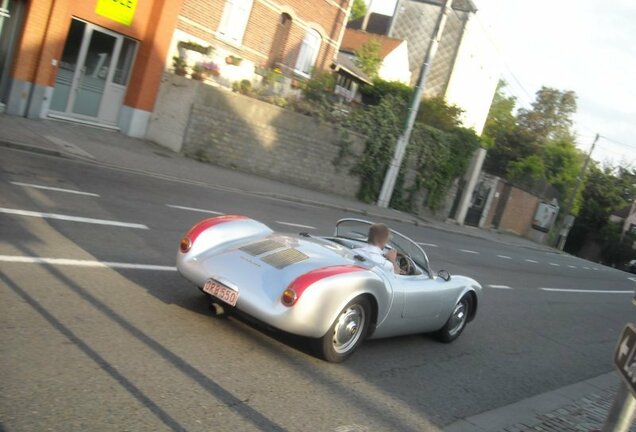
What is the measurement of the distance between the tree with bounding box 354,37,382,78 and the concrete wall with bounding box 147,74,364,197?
14993mm

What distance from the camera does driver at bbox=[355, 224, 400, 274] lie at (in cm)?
625

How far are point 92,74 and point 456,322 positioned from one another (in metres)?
14.1

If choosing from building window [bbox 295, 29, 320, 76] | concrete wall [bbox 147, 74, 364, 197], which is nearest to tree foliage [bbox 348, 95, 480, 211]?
concrete wall [bbox 147, 74, 364, 197]

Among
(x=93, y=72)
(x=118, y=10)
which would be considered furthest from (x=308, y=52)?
(x=93, y=72)

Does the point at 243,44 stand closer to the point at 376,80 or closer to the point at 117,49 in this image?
the point at 117,49

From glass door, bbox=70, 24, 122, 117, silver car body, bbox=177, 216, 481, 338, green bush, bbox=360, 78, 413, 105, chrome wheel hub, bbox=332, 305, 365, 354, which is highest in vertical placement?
green bush, bbox=360, 78, 413, 105

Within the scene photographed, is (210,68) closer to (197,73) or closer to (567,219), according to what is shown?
(197,73)

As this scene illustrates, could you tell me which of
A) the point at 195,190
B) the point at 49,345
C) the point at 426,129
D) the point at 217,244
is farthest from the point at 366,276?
the point at 426,129

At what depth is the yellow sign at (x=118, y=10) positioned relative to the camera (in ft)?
57.3

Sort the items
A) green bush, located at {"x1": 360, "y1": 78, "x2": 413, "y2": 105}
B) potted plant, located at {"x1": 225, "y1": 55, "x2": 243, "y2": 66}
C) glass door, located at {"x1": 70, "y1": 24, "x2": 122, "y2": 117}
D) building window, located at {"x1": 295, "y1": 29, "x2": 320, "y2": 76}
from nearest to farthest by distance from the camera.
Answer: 1. glass door, located at {"x1": 70, "y1": 24, "x2": 122, "y2": 117}
2. potted plant, located at {"x1": 225, "y1": 55, "x2": 243, "y2": 66}
3. building window, located at {"x1": 295, "y1": 29, "x2": 320, "y2": 76}
4. green bush, located at {"x1": 360, "y1": 78, "x2": 413, "y2": 105}

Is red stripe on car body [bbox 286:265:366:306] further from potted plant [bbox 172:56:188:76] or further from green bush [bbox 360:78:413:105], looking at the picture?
green bush [bbox 360:78:413:105]

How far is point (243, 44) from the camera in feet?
74.1

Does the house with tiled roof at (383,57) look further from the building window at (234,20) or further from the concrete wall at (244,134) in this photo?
the concrete wall at (244,134)

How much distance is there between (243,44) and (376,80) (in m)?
12.0
